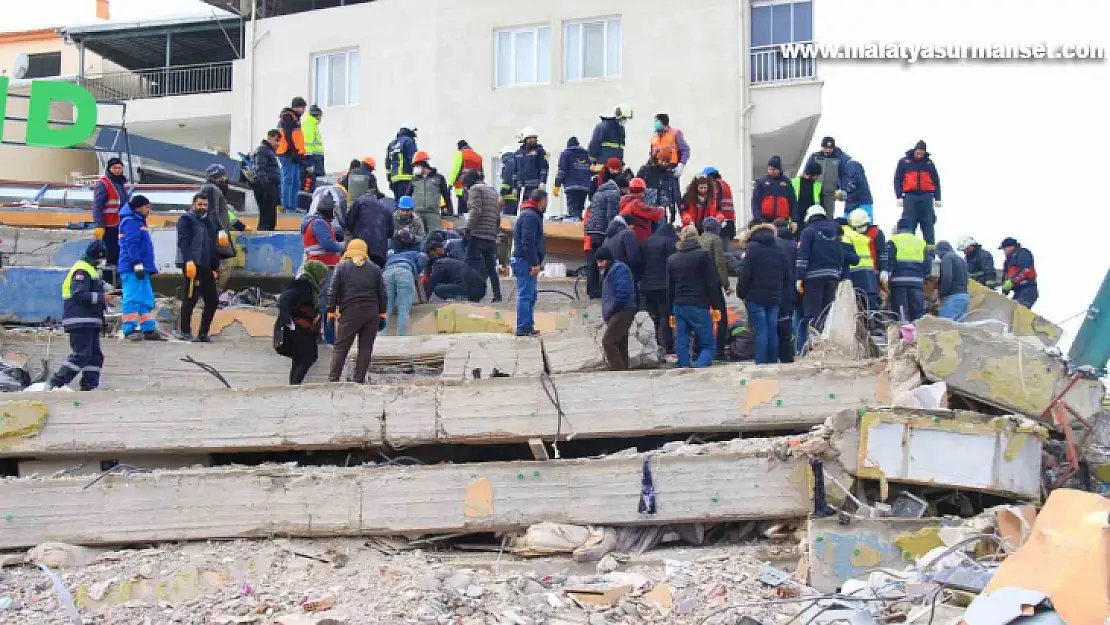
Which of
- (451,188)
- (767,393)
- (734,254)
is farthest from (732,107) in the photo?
(767,393)

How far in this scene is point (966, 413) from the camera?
384 inches

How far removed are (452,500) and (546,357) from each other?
2.80 meters

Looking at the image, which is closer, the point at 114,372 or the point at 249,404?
the point at 249,404

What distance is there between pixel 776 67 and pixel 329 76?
32.7ft

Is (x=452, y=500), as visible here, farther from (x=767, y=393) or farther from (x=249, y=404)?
(x=767, y=393)

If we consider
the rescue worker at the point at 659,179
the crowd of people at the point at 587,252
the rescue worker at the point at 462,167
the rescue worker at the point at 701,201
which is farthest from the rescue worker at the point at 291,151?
the rescue worker at the point at 701,201

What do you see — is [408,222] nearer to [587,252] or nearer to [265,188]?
[587,252]

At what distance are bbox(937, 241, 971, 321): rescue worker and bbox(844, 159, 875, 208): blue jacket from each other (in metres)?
1.89

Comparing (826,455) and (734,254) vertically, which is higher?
(734,254)

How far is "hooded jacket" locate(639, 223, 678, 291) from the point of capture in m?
12.8

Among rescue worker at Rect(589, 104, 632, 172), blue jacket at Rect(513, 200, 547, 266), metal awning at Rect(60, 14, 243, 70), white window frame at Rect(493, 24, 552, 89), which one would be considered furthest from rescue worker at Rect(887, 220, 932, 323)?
metal awning at Rect(60, 14, 243, 70)

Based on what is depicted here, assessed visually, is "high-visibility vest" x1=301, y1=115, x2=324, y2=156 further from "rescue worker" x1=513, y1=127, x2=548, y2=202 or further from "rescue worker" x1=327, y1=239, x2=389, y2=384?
"rescue worker" x1=327, y1=239, x2=389, y2=384

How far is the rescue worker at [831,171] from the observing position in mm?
15680

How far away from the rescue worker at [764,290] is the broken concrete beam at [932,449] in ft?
7.52
